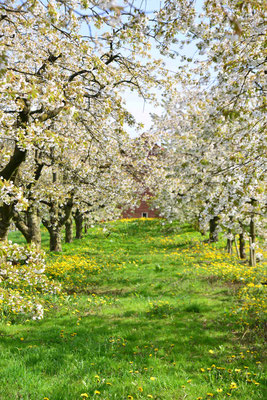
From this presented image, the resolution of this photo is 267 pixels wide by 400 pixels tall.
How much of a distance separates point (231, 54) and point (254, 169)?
7.85 feet

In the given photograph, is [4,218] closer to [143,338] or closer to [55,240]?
[143,338]

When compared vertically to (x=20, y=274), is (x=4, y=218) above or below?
above

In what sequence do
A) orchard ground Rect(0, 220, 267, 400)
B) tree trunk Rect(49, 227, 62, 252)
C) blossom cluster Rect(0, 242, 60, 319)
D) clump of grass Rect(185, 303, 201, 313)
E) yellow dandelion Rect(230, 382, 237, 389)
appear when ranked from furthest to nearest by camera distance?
tree trunk Rect(49, 227, 62, 252), clump of grass Rect(185, 303, 201, 313), blossom cluster Rect(0, 242, 60, 319), orchard ground Rect(0, 220, 267, 400), yellow dandelion Rect(230, 382, 237, 389)

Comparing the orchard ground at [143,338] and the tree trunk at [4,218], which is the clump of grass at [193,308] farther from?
the tree trunk at [4,218]

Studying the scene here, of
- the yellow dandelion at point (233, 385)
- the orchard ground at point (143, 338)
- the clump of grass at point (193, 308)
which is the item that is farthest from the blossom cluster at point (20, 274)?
the clump of grass at point (193, 308)

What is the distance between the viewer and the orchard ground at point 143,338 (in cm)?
465

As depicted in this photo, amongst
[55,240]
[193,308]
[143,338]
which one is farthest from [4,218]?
[55,240]

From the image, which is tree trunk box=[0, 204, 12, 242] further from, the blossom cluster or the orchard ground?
A: the blossom cluster

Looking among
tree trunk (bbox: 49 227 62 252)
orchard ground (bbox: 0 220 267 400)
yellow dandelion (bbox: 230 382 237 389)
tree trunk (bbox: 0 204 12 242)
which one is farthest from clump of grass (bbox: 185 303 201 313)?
tree trunk (bbox: 49 227 62 252)

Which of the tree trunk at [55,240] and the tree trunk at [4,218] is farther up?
the tree trunk at [4,218]

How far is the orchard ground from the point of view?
4655 millimetres

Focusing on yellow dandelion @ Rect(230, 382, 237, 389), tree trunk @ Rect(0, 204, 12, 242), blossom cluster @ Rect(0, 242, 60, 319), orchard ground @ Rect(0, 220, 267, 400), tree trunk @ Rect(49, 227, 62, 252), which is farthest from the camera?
tree trunk @ Rect(49, 227, 62, 252)

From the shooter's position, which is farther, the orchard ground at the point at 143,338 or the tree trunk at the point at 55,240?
the tree trunk at the point at 55,240

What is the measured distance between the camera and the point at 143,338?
21.7ft
